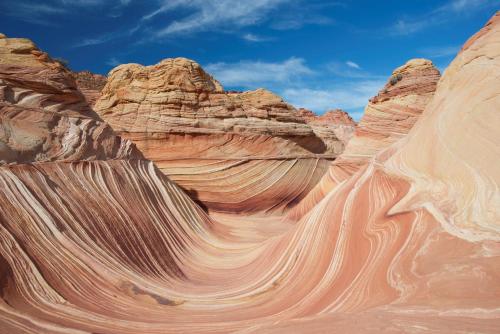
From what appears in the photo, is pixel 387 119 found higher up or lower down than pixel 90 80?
lower down

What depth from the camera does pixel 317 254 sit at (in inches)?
163

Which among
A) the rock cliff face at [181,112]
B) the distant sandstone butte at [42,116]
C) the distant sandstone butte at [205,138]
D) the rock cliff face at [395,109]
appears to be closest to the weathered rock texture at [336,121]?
the rock cliff face at [181,112]

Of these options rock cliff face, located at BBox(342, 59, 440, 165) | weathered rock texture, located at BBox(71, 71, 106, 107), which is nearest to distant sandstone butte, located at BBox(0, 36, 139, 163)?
rock cliff face, located at BBox(342, 59, 440, 165)

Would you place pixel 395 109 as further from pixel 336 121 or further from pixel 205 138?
pixel 336 121

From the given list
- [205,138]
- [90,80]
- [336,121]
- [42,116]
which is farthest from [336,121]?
[42,116]

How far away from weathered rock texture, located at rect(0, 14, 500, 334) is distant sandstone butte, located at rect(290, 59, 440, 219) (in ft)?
13.0

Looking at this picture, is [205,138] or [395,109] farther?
[205,138]

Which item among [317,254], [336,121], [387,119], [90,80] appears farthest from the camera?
[336,121]

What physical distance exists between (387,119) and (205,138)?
480 centimetres

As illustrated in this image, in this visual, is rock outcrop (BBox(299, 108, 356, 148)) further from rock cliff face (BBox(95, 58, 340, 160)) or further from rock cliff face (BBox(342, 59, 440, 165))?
rock cliff face (BBox(342, 59, 440, 165))

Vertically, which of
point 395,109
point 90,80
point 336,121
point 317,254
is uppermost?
point 336,121

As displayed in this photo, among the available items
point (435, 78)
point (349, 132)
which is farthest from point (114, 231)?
point (349, 132)

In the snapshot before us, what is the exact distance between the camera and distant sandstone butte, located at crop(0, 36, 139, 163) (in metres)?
4.93

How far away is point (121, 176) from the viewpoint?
631 cm
